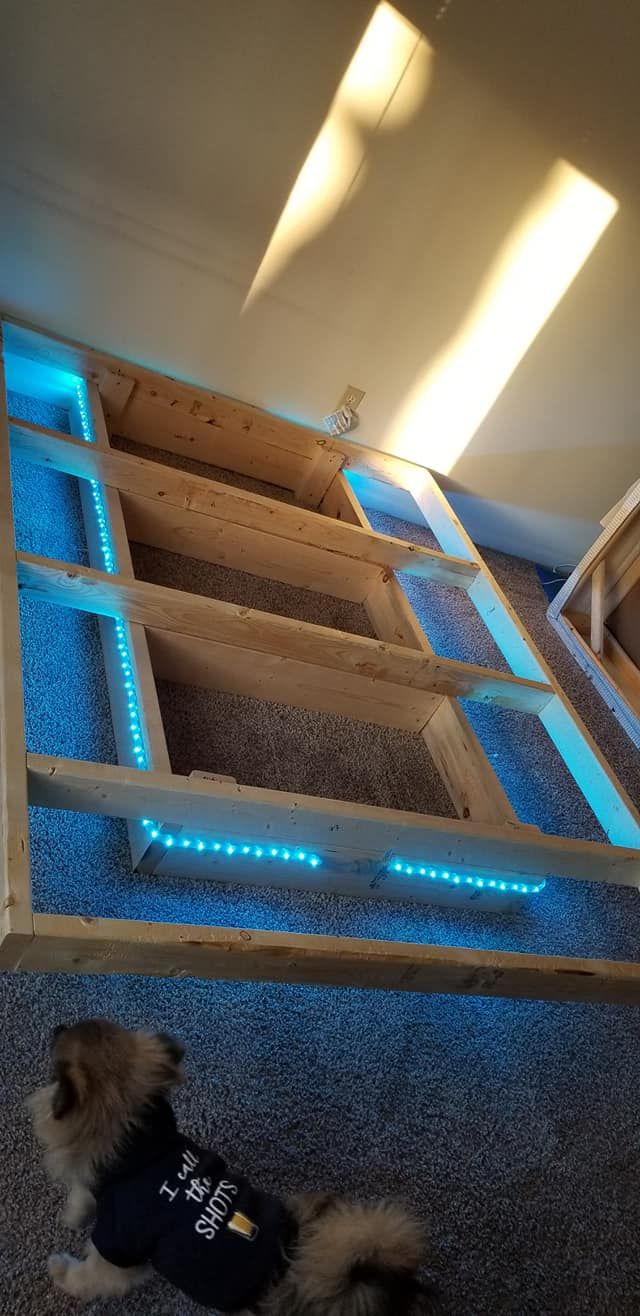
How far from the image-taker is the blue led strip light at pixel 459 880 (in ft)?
4.94

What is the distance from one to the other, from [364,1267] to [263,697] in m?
1.20

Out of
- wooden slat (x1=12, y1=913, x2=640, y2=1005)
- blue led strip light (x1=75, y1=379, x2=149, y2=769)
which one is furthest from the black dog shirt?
blue led strip light (x1=75, y1=379, x2=149, y2=769)

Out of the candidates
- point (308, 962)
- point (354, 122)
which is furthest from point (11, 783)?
point (354, 122)

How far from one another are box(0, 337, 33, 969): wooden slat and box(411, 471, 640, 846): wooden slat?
133 cm

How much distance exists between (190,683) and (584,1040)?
110cm

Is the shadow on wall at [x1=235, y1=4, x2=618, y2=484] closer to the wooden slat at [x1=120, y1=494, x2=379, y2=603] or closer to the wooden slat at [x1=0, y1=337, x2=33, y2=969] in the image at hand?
the wooden slat at [x1=120, y1=494, x2=379, y2=603]

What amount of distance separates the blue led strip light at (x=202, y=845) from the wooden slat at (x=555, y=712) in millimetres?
287

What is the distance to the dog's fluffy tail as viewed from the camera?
0.76 m

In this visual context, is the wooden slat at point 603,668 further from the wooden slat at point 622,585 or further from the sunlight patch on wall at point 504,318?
the sunlight patch on wall at point 504,318

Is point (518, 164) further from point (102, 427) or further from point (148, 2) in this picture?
point (102, 427)

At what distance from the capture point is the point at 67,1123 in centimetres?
80

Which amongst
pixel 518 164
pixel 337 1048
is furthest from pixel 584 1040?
pixel 518 164

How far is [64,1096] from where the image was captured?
800mm

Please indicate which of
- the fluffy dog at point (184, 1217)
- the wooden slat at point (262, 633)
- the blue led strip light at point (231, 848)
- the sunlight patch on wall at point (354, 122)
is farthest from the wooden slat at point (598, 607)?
the fluffy dog at point (184, 1217)
